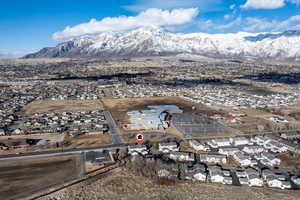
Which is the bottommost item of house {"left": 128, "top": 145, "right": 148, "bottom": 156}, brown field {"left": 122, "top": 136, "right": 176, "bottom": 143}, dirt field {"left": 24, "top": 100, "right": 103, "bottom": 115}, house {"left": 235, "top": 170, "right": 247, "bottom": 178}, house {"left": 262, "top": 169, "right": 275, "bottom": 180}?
house {"left": 235, "top": 170, "right": 247, "bottom": 178}

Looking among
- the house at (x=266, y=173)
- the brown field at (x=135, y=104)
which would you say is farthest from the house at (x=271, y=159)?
the brown field at (x=135, y=104)

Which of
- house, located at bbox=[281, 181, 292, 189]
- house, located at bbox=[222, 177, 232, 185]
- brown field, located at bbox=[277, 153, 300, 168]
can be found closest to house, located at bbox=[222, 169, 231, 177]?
house, located at bbox=[222, 177, 232, 185]

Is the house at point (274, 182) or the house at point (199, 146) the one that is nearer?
the house at point (274, 182)

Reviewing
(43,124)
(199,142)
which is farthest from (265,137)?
(43,124)

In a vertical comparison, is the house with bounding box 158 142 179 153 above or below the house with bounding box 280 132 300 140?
above

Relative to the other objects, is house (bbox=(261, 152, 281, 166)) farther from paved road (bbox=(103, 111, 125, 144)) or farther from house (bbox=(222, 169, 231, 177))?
paved road (bbox=(103, 111, 125, 144))

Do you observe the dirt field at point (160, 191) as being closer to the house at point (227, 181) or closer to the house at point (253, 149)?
the house at point (227, 181)

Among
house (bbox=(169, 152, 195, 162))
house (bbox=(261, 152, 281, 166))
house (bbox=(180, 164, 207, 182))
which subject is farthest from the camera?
house (bbox=(169, 152, 195, 162))

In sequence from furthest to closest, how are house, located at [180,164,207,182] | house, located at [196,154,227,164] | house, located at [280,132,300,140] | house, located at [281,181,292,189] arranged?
house, located at [280,132,300,140], house, located at [196,154,227,164], house, located at [180,164,207,182], house, located at [281,181,292,189]
